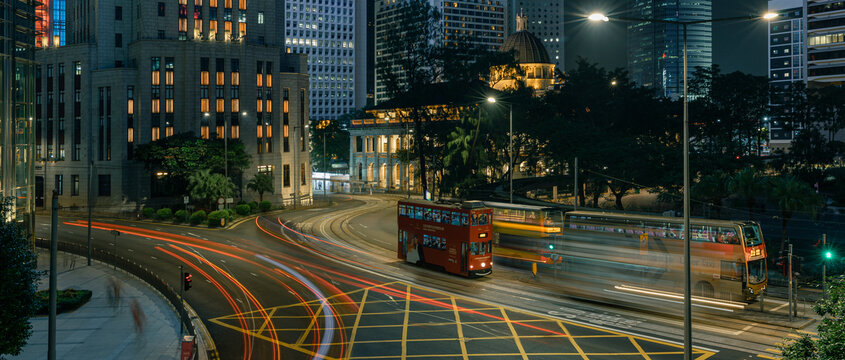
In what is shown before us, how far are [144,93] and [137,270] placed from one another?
48341 millimetres

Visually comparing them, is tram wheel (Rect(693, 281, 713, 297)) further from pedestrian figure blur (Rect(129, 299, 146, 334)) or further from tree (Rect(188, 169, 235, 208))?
tree (Rect(188, 169, 235, 208))

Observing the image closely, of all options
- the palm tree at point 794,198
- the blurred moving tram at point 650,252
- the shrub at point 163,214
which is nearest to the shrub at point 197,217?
the shrub at point 163,214

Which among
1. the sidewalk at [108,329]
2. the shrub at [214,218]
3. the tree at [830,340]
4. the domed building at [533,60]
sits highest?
the domed building at [533,60]

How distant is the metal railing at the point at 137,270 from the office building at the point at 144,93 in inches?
1147

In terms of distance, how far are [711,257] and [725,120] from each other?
2055 inches

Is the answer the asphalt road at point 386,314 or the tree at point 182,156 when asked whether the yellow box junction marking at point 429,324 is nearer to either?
the asphalt road at point 386,314

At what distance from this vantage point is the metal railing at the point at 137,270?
30.7 meters

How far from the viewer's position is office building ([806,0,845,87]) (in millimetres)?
95875

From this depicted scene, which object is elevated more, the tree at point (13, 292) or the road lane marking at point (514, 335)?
the tree at point (13, 292)

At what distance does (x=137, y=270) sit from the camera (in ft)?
126

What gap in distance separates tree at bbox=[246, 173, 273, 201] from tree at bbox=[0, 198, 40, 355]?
62.5m

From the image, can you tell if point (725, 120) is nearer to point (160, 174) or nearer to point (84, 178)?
point (160, 174)

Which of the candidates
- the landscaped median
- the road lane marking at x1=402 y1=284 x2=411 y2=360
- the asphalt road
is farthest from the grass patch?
the landscaped median

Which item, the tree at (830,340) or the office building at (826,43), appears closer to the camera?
the tree at (830,340)
